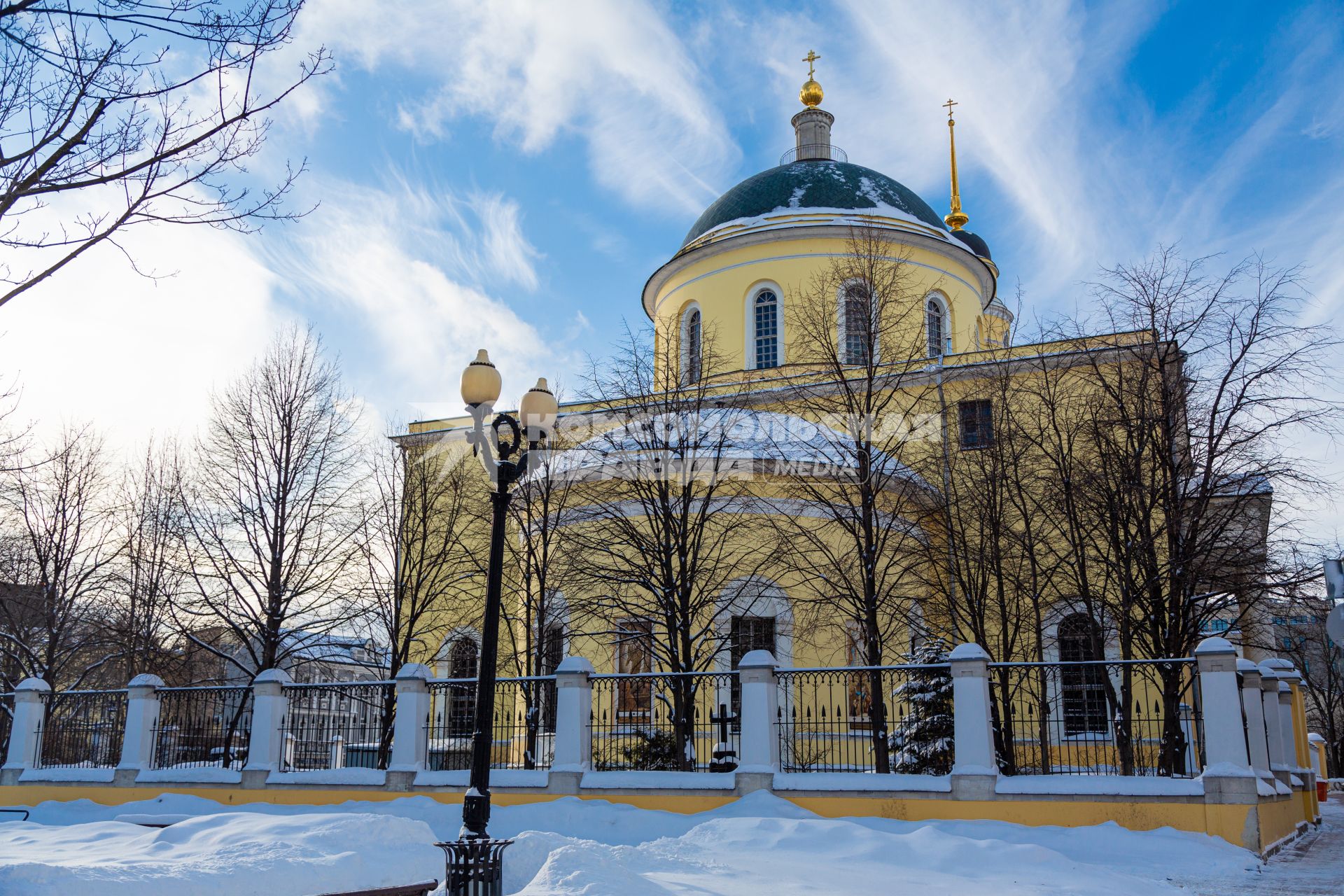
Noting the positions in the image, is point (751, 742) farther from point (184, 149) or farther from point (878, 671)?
point (184, 149)

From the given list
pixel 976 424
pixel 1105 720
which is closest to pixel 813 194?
pixel 976 424

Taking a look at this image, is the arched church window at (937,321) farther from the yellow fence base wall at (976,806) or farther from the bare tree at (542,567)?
the yellow fence base wall at (976,806)

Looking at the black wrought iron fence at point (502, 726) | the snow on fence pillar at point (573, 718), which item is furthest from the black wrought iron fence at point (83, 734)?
the snow on fence pillar at point (573, 718)

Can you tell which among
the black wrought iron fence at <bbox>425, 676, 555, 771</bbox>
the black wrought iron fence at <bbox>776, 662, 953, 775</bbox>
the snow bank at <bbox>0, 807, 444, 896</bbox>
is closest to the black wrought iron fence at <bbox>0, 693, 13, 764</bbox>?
the black wrought iron fence at <bbox>425, 676, 555, 771</bbox>

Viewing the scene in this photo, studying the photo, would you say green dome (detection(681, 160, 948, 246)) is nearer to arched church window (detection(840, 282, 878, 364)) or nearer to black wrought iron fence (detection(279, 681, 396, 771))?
arched church window (detection(840, 282, 878, 364))

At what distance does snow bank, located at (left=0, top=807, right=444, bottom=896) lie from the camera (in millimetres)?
8195

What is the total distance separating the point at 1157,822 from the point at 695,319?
18375 mm

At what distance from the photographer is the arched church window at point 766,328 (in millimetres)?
26438

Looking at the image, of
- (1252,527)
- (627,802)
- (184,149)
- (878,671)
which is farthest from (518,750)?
(184,149)

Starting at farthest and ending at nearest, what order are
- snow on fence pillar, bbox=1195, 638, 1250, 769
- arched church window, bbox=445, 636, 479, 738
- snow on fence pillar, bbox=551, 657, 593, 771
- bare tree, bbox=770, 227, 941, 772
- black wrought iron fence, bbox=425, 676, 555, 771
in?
arched church window, bbox=445, 636, 479, 738 < bare tree, bbox=770, 227, 941, 772 < black wrought iron fence, bbox=425, 676, 555, 771 < snow on fence pillar, bbox=551, 657, 593, 771 < snow on fence pillar, bbox=1195, 638, 1250, 769

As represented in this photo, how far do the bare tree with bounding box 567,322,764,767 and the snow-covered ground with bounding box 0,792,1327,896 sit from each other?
18.0 feet

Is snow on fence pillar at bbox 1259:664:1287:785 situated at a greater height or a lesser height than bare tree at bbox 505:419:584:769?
lesser

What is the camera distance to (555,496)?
22.7 m

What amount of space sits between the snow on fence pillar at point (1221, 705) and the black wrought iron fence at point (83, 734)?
53.3 ft
